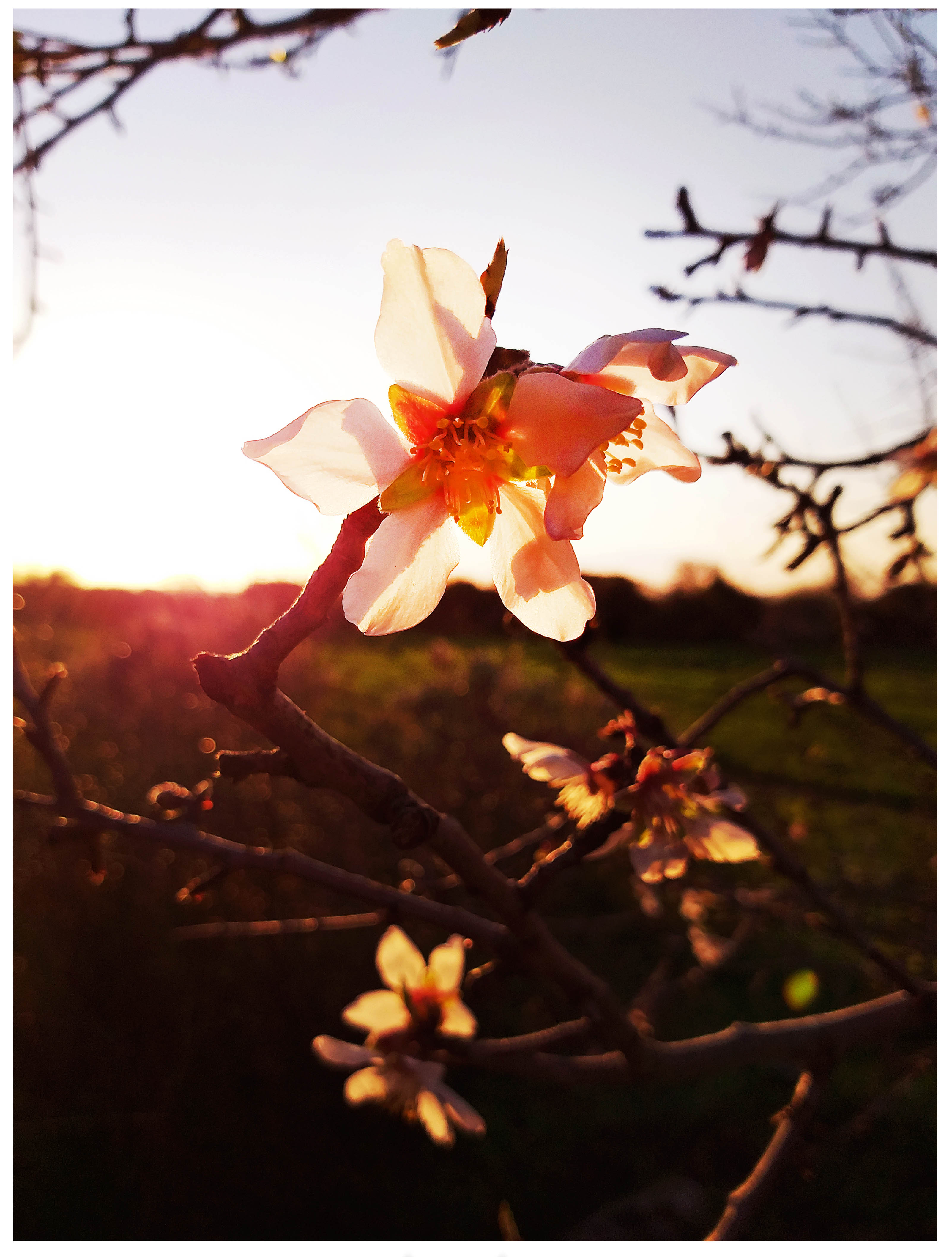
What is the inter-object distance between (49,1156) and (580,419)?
2.40 m

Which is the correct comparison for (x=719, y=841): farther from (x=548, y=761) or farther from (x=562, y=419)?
(x=562, y=419)

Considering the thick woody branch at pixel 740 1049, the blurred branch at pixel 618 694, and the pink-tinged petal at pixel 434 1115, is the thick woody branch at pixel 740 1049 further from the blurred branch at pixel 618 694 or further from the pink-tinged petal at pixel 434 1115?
the blurred branch at pixel 618 694

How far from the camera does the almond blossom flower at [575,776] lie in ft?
2.78

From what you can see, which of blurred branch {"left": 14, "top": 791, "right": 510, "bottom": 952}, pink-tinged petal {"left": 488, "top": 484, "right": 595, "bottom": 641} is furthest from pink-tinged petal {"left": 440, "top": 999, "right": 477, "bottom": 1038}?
pink-tinged petal {"left": 488, "top": 484, "right": 595, "bottom": 641}

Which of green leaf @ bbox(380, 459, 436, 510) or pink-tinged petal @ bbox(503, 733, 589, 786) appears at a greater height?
green leaf @ bbox(380, 459, 436, 510)

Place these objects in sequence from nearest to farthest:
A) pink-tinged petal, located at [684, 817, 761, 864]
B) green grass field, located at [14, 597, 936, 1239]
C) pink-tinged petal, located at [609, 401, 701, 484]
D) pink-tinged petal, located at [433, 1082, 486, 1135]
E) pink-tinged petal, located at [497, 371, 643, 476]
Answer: pink-tinged petal, located at [497, 371, 643, 476] < pink-tinged petal, located at [609, 401, 701, 484] < pink-tinged petal, located at [684, 817, 761, 864] < pink-tinged petal, located at [433, 1082, 486, 1135] < green grass field, located at [14, 597, 936, 1239]


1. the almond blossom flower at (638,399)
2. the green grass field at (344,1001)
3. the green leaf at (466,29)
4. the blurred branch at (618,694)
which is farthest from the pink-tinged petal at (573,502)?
the green grass field at (344,1001)

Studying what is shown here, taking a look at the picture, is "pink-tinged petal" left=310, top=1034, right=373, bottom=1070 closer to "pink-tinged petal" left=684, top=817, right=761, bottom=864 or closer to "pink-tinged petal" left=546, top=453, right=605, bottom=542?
"pink-tinged petal" left=684, top=817, right=761, bottom=864

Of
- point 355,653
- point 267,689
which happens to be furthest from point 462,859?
point 355,653

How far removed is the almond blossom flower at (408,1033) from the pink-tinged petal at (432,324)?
81 centimetres

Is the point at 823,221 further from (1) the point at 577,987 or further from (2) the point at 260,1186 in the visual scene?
(2) the point at 260,1186

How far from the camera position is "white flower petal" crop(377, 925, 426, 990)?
113 cm

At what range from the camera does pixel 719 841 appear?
851mm

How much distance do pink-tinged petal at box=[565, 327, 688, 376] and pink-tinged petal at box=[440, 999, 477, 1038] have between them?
36.0 inches
